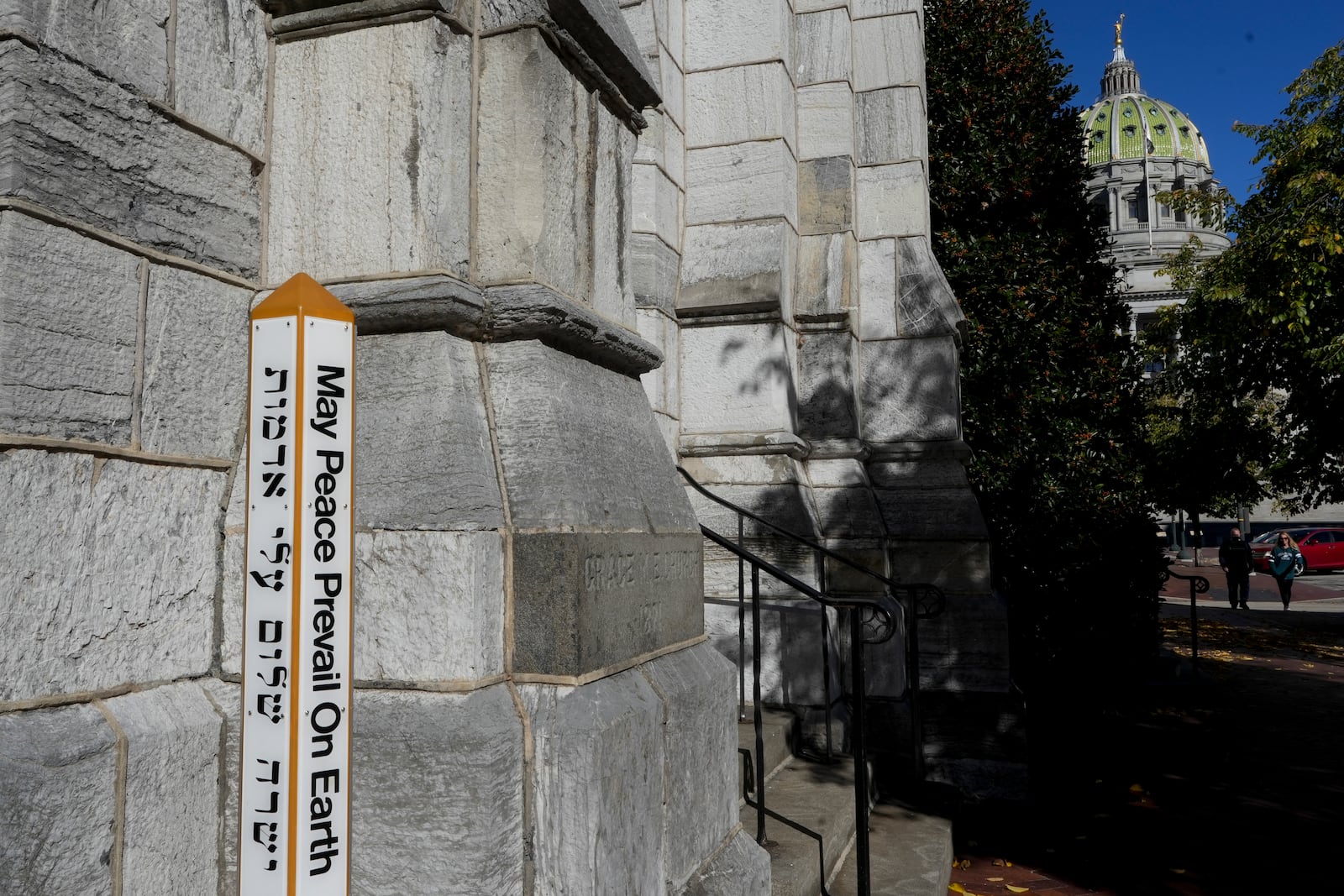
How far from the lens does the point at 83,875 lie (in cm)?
172

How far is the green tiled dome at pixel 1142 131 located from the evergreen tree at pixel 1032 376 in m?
91.6

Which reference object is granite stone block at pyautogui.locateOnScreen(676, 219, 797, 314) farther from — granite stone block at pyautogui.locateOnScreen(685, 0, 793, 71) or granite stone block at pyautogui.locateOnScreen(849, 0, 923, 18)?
granite stone block at pyautogui.locateOnScreen(849, 0, 923, 18)

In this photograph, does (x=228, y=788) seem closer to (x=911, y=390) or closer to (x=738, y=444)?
(x=738, y=444)

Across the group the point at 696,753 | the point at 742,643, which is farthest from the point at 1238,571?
the point at 696,753

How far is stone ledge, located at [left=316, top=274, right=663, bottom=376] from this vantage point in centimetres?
217

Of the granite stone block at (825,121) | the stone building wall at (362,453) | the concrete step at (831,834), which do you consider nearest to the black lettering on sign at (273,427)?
the stone building wall at (362,453)

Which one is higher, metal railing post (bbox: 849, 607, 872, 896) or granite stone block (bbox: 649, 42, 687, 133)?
granite stone block (bbox: 649, 42, 687, 133)

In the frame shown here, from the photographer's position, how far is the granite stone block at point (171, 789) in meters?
1.83

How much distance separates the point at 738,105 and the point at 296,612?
5.29 m

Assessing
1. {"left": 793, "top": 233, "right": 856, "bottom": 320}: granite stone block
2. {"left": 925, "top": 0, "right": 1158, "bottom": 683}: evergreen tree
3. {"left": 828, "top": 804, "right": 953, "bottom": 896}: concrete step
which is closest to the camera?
{"left": 828, "top": 804, "right": 953, "bottom": 896}: concrete step

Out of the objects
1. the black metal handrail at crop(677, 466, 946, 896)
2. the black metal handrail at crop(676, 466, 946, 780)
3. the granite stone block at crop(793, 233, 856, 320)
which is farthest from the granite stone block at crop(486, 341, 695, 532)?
the granite stone block at crop(793, 233, 856, 320)

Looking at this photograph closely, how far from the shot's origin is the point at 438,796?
76.0 inches

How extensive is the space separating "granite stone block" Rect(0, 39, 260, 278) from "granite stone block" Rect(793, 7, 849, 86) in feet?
16.7

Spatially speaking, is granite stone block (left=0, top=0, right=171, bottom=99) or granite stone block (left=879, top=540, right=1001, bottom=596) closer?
granite stone block (left=0, top=0, right=171, bottom=99)
